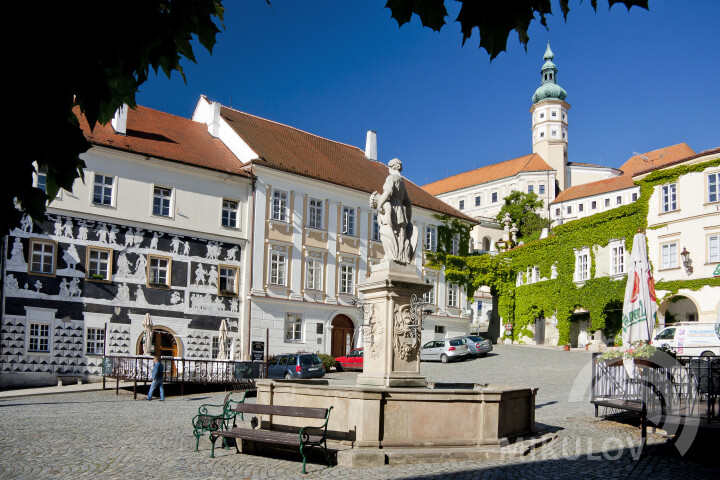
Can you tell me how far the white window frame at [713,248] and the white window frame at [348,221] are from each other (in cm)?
1771

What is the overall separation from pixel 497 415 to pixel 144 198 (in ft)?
76.4

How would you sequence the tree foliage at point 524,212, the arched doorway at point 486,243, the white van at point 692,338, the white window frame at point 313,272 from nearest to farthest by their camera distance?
the white van at point 692,338 → the white window frame at point 313,272 → the tree foliage at point 524,212 → the arched doorway at point 486,243

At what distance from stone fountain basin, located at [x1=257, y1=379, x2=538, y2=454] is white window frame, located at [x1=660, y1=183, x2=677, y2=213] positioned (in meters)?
28.5

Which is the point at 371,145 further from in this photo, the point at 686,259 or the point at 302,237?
the point at 686,259

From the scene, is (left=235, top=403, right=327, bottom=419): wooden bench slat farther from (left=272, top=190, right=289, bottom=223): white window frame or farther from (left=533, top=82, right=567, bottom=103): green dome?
(left=533, top=82, right=567, bottom=103): green dome

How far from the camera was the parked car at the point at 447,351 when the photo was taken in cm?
3303

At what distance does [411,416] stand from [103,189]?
Answer: 22.7m

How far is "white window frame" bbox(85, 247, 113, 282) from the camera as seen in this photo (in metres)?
27.9

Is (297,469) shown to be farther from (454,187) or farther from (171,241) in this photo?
(454,187)

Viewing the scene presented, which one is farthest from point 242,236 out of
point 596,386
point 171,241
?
point 596,386

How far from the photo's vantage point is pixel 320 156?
4006 centimetres

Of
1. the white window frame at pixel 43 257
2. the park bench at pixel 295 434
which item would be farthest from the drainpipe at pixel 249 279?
the park bench at pixel 295 434

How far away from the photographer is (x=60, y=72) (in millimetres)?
2637

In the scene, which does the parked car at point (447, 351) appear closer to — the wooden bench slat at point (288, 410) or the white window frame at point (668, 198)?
the white window frame at point (668, 198)
